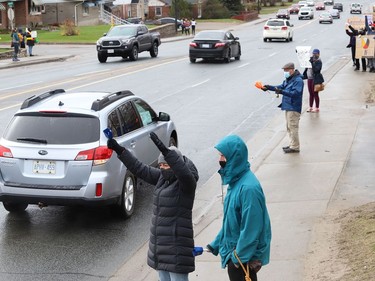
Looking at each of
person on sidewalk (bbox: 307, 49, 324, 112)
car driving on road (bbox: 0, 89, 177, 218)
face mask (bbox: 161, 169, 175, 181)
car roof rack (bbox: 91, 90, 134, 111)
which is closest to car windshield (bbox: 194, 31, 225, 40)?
person on sidewalk (bbox: 307, 49, 324, 112)

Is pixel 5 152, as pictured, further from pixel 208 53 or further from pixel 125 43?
pixel 125 43

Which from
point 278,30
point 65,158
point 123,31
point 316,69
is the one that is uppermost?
point 123,31

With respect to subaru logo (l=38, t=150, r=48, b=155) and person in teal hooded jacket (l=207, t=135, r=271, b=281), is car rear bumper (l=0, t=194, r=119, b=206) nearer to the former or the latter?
subaru logo (l=38, t=150, r=48, b=155)

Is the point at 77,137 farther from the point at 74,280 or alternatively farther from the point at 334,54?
the point at 334,54

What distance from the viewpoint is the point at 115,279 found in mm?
8250

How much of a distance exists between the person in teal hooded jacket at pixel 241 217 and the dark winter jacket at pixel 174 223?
0.64 meters

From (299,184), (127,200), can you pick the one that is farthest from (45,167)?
(299,184)

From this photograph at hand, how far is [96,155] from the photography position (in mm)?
9875

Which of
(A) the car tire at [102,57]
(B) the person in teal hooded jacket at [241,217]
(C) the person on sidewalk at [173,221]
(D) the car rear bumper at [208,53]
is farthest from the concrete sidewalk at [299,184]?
(A) the car tire at [102,57]

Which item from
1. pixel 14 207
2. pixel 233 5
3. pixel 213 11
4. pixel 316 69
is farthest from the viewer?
pixel 233 5

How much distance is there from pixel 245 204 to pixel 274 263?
109 inches

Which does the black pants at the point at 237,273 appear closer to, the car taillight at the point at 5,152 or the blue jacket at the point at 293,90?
the car taillight at the point at 5,152

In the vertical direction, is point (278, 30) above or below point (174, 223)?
above

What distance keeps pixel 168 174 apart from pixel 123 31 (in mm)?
34219
